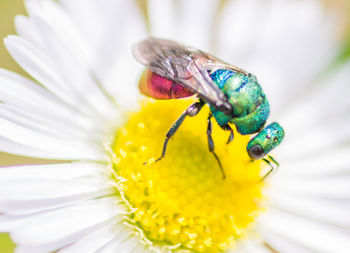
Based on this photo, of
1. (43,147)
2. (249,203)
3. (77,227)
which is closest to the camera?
(77,227)

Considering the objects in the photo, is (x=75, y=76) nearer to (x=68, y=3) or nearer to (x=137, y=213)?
(x=68, y=3)

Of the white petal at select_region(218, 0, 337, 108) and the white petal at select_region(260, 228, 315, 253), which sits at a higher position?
the white petal at select_region(218, 0, 337, 108)

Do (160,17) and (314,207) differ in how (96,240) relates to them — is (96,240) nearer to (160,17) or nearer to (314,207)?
(314,207)

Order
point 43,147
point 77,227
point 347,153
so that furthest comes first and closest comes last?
point 347,153, point 43,147, point 77,227

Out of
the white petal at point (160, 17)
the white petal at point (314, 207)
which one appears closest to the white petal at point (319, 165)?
the white petal at point (314, 207)

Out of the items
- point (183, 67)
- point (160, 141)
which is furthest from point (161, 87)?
point (160, 141)

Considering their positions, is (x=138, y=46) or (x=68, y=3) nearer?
(x=138, y=46)

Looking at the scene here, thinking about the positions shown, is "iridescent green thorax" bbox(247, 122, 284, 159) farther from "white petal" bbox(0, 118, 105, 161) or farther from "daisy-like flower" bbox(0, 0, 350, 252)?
"white petal" bbox(0, 118, 105, 161)

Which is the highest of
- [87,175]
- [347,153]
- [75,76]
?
[75,76]

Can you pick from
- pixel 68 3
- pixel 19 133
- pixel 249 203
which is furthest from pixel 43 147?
pixel 249 203

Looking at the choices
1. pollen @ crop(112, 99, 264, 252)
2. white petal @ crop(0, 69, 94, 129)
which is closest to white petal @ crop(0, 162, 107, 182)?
pollen @ crop(112, 99, 264, 252)
